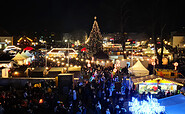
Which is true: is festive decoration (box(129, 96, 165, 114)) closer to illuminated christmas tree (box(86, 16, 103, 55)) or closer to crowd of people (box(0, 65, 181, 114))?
crowd of people (box(0, 65, 181, 114))

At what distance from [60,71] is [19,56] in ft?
25.1

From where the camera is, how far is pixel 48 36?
3806 centimetres

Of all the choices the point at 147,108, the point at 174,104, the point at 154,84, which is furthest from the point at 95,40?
the point at 174,104

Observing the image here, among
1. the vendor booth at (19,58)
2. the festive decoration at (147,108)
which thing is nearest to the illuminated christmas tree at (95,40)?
the vendor booth at (19,58)

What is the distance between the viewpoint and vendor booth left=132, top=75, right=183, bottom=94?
37.5ft

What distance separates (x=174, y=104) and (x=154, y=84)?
4266 mm

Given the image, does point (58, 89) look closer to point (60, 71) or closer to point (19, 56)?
point (60, 71)

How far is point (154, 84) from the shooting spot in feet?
38.0

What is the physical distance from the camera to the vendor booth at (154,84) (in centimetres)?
1144

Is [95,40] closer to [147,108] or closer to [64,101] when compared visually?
[64,101]

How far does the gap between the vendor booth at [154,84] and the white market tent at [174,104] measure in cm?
349

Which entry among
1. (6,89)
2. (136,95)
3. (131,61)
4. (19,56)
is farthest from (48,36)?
(136,95)

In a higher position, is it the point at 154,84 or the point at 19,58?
the point at 19,58

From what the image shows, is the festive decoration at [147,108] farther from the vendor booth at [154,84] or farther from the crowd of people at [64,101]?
the vendor booth at [154,84]
